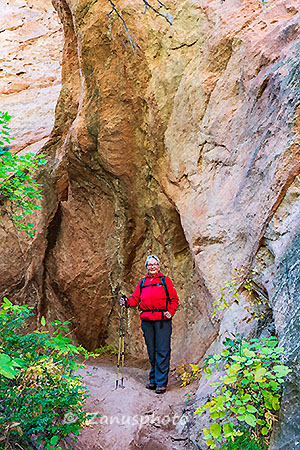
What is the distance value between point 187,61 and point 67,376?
187 inches

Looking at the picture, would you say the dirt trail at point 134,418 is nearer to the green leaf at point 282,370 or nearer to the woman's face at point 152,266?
the woman's face at point 152,266

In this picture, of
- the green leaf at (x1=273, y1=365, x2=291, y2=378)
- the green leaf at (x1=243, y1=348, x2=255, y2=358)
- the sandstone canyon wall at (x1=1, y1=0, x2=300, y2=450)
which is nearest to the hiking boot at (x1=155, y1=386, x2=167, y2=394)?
the sandstone canyon wall at (x1=1, y1=0, x2=300, y2=450)

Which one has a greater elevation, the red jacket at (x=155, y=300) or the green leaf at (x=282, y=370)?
the green leaf at (x=282, y=370)

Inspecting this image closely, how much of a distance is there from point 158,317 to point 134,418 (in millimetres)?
1268

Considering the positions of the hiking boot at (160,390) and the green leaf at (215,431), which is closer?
the green leaf at (215,431)

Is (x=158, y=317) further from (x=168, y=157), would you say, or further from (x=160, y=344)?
(x=168, y=157)

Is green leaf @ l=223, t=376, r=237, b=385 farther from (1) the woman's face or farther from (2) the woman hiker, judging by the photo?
(1) the woman's face

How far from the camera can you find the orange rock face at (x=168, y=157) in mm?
4598

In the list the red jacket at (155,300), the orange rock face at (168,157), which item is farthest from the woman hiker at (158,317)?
the orange rock face at (168,157)

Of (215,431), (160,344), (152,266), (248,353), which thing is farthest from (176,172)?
(215,431)

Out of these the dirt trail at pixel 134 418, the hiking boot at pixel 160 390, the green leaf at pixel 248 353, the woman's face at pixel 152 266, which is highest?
the green leaf at pixel 248 353

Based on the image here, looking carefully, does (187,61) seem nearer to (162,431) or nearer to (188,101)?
(188,101)

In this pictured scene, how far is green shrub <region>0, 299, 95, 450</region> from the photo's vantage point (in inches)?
139

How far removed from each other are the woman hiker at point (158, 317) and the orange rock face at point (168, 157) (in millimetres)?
516
